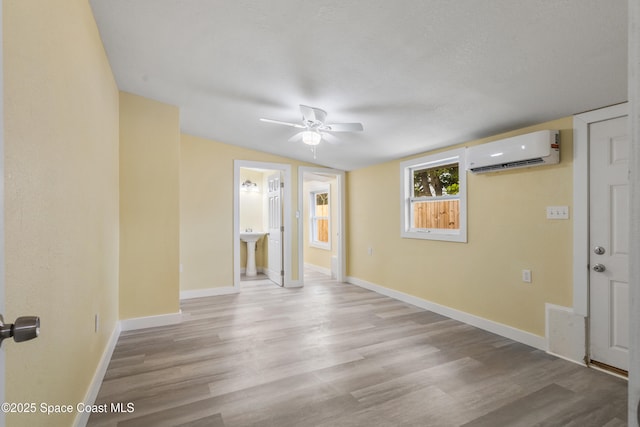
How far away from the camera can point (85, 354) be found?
6.21ft

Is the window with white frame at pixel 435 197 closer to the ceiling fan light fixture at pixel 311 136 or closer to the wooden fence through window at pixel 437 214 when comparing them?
the wooden fence through window at pixel 437 214

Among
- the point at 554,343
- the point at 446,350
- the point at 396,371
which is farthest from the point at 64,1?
the point at 554,343

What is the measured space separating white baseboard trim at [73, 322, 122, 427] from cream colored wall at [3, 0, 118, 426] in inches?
2.8

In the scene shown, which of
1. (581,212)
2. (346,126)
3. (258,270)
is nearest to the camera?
(581,212)

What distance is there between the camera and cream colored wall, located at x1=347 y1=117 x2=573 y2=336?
278cm

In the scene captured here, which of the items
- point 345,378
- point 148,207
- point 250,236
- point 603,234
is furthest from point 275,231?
point 603,234

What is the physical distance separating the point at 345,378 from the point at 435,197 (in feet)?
8.98

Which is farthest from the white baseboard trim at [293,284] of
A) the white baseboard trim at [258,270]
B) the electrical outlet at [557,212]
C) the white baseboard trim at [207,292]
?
the electrical outlet at [557,212]

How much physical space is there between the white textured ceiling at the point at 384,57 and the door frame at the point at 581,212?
19 cm

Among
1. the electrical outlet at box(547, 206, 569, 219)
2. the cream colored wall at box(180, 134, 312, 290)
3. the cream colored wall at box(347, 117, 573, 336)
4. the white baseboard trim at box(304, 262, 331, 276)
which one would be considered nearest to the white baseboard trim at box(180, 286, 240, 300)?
the cream colored wall at box(180, 134, 312, 290)

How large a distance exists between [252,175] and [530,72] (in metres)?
5.72

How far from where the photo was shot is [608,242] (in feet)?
8.19

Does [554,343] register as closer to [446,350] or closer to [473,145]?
[446,350]

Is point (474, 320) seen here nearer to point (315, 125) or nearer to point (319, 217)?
point (315, 125)
